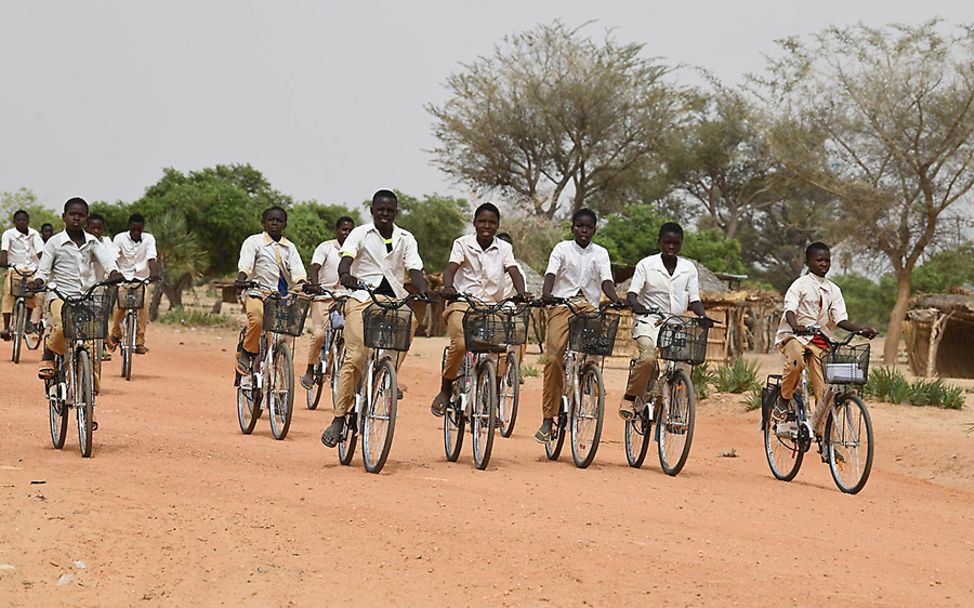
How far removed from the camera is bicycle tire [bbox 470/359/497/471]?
10342mm

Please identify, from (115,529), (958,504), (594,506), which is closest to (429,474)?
(594,506)

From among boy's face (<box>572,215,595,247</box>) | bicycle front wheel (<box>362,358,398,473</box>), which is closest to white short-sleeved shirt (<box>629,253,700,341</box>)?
boy's face (<box>572,215,595,247</box>)

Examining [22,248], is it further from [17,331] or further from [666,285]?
[666,285]

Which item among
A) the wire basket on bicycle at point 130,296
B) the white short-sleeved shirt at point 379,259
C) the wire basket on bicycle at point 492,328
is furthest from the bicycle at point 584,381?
the wire basket on bicycle at point 130,296

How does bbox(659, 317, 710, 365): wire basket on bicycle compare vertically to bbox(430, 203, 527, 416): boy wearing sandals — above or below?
below

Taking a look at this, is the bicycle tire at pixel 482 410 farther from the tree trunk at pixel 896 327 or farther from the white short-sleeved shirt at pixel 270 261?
the tree trunk at pixel 896 327

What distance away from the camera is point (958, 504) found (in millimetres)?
11570

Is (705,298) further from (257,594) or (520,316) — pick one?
(257,594)

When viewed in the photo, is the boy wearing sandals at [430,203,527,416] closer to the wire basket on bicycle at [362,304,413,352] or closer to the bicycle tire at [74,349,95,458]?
the wire basket on bicycle at [362,304,413,352]

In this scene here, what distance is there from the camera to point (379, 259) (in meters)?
10.4

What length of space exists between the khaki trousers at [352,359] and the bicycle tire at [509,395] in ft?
7.33

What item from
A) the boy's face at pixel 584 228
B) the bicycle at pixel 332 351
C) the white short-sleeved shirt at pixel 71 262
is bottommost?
the bicycle at pixel 332 351

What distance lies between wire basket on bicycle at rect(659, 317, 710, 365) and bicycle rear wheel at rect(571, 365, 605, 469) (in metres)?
0.60

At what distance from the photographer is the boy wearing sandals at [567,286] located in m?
11.4
